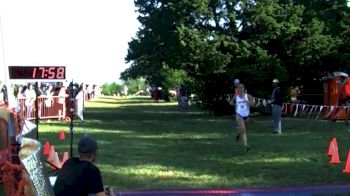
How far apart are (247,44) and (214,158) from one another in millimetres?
17090

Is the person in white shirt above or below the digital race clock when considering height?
below

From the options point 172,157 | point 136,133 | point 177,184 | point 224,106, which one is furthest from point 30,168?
point 224,106

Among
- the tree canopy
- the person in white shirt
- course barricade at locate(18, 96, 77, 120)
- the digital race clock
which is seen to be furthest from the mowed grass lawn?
the tree canopy

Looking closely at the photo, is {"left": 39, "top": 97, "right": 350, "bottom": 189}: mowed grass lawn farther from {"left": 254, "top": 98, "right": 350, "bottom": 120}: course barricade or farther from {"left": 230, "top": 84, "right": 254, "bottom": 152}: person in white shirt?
{"left": 254, "top": 98, "right": 350, "bottom": 120}: course barricade

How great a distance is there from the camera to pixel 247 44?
100 ft

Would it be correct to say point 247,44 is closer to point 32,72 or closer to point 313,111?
point 313,111

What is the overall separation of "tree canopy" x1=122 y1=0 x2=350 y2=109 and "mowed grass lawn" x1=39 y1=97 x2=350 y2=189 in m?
8.33

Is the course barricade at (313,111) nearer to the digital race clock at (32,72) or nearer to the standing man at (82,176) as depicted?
the digital race clock at (32,72)

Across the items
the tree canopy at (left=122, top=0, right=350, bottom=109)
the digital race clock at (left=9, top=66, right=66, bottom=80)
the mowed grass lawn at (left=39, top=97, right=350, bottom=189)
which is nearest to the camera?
the mowed grass lawn at (left=39, top=97, right=350, bottom=189)

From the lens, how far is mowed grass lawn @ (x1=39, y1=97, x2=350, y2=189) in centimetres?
1091

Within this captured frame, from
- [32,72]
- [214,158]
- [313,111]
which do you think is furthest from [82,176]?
[313,111]

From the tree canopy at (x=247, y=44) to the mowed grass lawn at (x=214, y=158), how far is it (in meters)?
8.33

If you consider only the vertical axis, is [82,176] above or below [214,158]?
above

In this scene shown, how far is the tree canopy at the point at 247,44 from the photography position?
3047 cm
